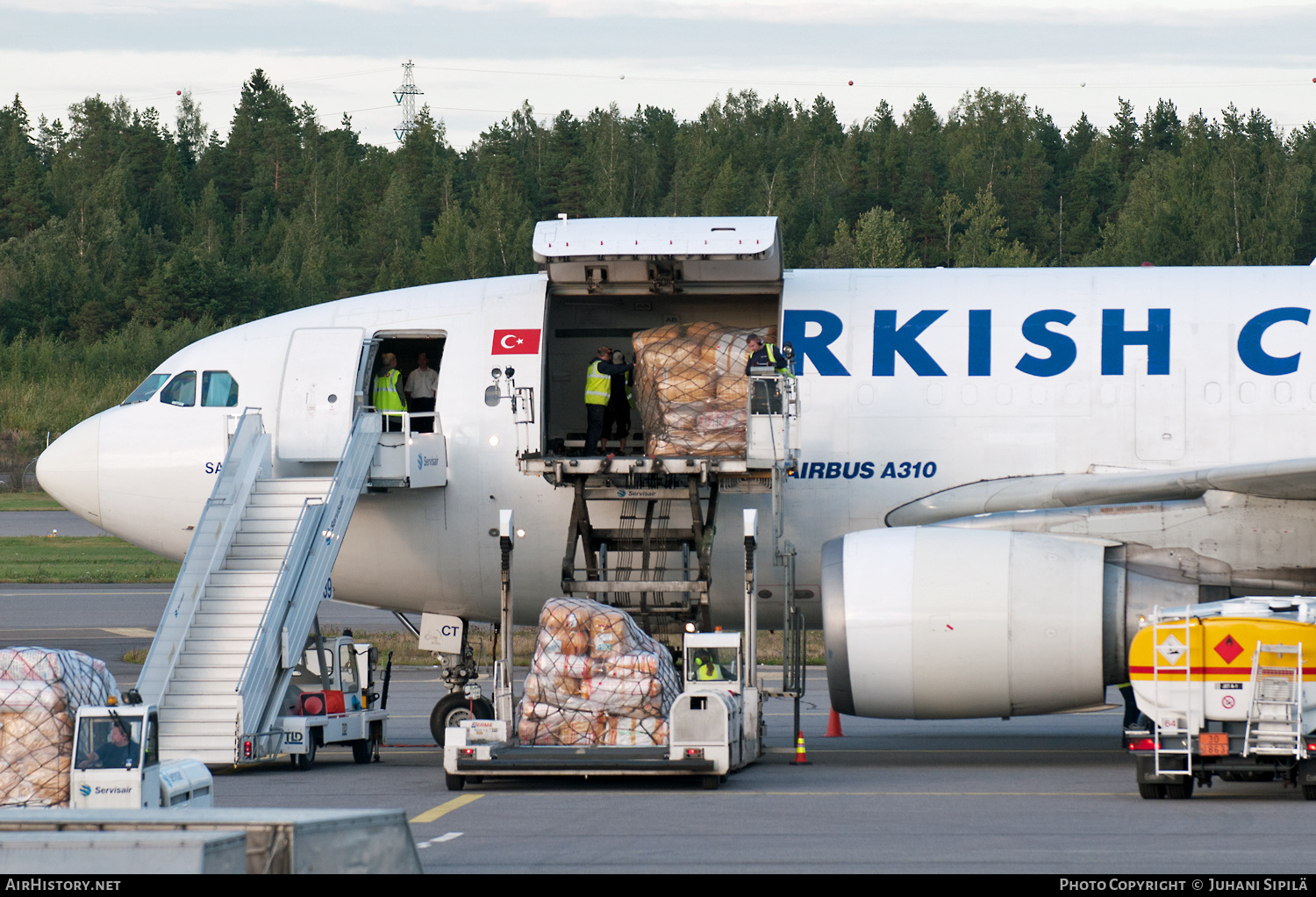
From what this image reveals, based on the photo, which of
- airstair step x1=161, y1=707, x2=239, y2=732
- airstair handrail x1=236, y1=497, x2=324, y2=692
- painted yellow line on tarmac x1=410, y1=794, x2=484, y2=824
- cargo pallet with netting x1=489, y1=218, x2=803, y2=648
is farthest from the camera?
cargo pallet with netting x1=489, y1=218, x2=803, y2=648

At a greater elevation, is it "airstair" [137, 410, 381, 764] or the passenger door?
the passenger door

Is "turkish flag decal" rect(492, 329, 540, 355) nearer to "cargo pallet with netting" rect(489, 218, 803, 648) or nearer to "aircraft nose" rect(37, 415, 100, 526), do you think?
"cargo pallet with netting" rect(489, 218, 803, 648)

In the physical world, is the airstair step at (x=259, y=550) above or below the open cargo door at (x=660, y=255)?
below

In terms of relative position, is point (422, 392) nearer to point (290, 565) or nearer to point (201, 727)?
point (290, 565)

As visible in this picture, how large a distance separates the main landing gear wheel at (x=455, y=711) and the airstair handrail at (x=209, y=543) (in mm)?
3063

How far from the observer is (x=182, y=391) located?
1853 cm

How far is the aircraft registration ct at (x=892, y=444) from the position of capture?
1548 centimetres

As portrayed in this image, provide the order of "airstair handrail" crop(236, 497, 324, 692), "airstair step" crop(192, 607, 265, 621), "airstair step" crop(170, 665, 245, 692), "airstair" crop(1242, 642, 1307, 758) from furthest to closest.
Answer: "airstair step" crop(192, 607, 265, 621) → "airstair handrail" crop(236, 497, 324, 692) → "airstair step" crop(170, 665, 245, 692) → "airstair" crop(1242, 642, 1307, 758)

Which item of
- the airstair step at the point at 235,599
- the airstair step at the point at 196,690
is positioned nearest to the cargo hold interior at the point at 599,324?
the airstair step at the point at 235,599

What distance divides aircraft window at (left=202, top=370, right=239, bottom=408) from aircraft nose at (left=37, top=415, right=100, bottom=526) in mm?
1299

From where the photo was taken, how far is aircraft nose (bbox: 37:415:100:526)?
1819cm

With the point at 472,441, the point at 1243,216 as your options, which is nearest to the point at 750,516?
the point at 472,441

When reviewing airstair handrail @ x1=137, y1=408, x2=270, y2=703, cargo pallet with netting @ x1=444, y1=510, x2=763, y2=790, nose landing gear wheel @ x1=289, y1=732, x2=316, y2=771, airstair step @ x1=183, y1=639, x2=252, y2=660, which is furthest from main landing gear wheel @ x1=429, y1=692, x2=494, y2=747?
airstair handrail @ x1=137, y1=408, x2=270, y2=703

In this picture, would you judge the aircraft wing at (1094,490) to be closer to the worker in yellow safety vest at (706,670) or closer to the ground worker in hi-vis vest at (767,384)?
the ground worker in hi-vis vest at (767,384)
